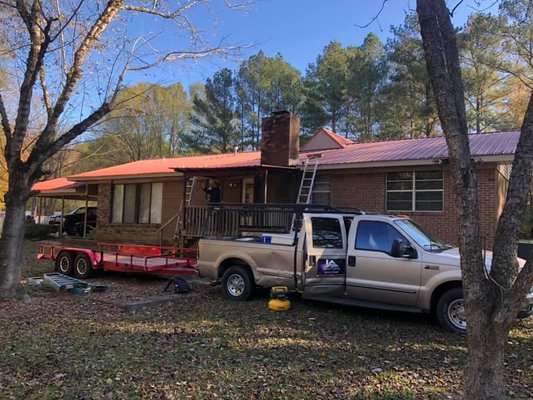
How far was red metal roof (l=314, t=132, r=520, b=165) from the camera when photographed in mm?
13510

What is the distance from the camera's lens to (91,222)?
95.3 ft

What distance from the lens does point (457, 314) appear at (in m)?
7.37

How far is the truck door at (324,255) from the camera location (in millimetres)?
8359

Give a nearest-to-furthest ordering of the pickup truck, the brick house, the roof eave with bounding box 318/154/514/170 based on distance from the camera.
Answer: the pickup truck, the roof eave with bounding box 318/154/514/170, the brick house

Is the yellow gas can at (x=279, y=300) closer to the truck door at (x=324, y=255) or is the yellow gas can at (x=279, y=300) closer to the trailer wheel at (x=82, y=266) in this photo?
the truck door at (x=324, y=255)

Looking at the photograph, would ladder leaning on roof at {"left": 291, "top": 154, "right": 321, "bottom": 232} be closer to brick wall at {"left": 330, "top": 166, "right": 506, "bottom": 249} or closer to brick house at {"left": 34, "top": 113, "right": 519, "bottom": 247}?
brick house at {"left": 34, "top": 113, "right": 519, "bottom": 247}

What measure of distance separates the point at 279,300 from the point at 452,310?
294cm

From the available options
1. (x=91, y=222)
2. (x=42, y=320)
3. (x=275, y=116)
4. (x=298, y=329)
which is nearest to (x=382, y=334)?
(x=298, y=329)

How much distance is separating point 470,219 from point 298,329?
13.9ft

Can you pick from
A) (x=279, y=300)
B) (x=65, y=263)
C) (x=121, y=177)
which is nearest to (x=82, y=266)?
(x=65, y=263)

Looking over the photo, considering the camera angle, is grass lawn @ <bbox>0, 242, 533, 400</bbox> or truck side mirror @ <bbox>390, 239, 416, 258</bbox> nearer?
grass lawn @ <bbox>0, 242, 533, 400</bbox>

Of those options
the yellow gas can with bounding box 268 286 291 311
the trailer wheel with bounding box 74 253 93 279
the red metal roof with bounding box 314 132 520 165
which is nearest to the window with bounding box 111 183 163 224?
the red metal roof with bounding box 314 132 520 165

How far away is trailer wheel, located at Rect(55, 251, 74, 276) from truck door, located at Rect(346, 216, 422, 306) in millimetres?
8400

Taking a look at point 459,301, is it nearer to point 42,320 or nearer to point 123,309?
point 123,309
